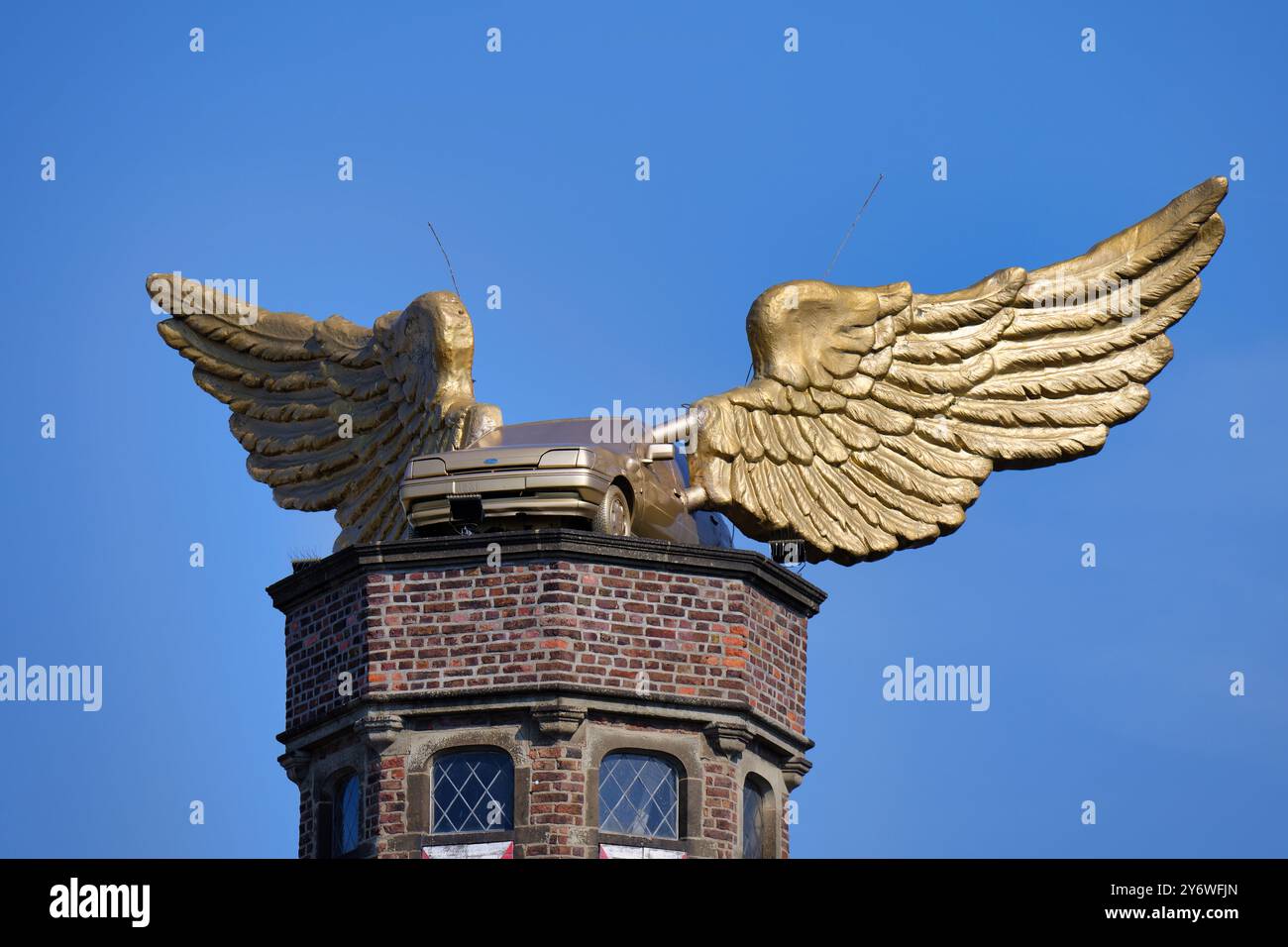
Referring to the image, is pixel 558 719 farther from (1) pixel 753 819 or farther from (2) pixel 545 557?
(1) pixel 753 819

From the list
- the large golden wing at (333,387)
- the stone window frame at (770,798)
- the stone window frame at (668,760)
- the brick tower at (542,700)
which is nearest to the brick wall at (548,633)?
the brick tower at (542,700)

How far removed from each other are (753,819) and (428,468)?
19.2 ft

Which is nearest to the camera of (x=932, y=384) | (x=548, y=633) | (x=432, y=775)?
(x=548, y=633)

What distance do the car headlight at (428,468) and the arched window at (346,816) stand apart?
3.73 meters

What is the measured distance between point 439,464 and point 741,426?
4.28 meters

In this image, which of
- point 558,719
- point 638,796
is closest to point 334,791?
point 558,719

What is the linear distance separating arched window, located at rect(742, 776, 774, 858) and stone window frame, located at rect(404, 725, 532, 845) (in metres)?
3.02

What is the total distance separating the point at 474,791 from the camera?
4612cm

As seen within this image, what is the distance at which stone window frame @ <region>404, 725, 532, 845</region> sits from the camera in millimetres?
45656

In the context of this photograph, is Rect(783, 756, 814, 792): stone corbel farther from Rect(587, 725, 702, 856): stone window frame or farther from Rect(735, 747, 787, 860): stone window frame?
Rect(587, 725, 702, 856): stone window frame

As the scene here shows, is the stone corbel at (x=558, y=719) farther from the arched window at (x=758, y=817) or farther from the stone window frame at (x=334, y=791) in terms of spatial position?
the arched window at (x=758, y=817)

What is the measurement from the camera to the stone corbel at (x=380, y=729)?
1828 inches

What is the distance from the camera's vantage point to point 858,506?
49094 millimetres
